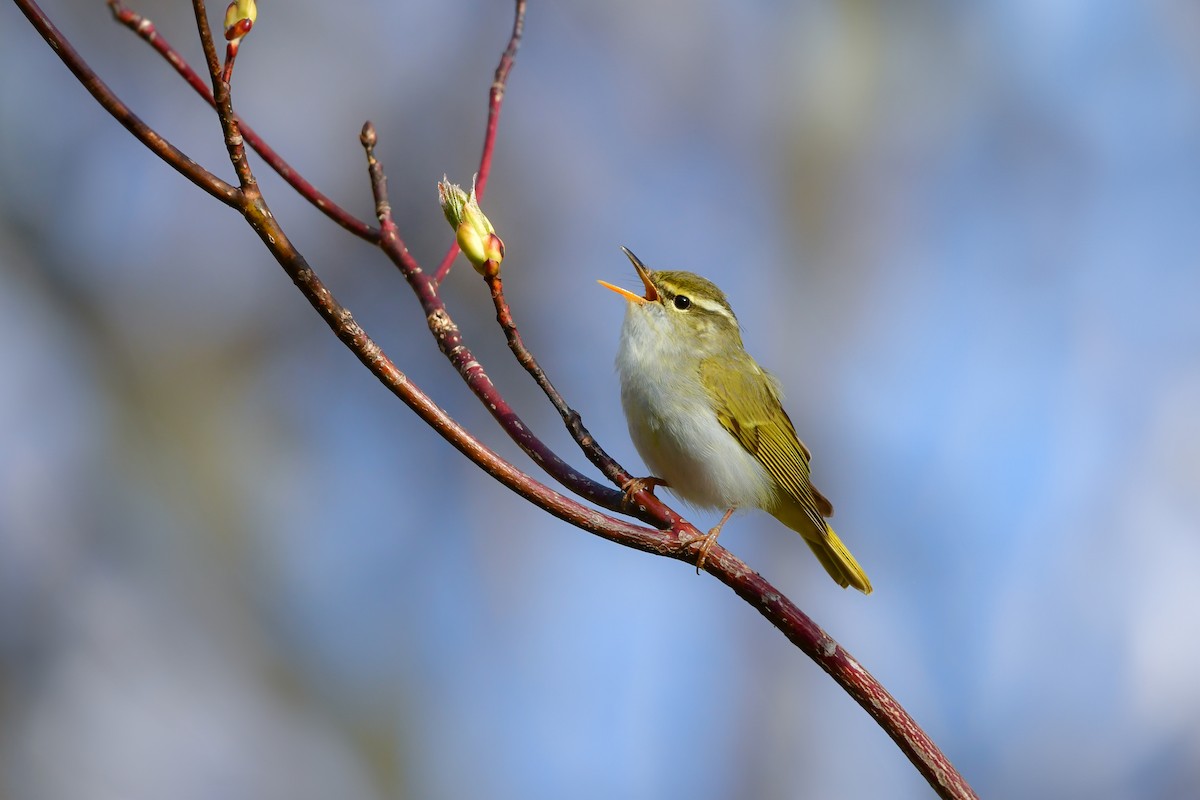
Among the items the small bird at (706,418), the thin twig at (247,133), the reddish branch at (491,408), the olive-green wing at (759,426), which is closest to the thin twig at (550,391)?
the reddish branch at (491,408)

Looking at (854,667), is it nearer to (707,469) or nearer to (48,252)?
(707,469)

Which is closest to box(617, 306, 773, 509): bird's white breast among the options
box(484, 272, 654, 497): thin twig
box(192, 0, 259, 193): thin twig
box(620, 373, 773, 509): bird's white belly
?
box(620, 373, 773, 509): bird's white belly

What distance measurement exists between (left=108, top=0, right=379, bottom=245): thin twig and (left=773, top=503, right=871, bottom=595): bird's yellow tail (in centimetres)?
225

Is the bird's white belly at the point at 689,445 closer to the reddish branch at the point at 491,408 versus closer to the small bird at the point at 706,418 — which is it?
the small bird at the point at 706,418

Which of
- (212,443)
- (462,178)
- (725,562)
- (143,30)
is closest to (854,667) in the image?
(725,562)

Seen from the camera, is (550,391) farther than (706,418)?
No

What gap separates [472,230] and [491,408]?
36cm

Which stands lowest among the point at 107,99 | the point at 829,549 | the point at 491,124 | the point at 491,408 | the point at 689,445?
the point at 107,99

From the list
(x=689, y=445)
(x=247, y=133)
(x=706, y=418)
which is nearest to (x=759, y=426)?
(x=706, y=418)

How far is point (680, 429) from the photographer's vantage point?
11.9 feet

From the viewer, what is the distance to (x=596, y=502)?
2141 mm

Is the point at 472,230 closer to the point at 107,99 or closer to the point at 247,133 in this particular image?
the point at 247,133

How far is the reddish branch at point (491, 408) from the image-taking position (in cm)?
157

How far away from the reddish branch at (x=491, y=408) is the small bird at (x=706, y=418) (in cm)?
138
